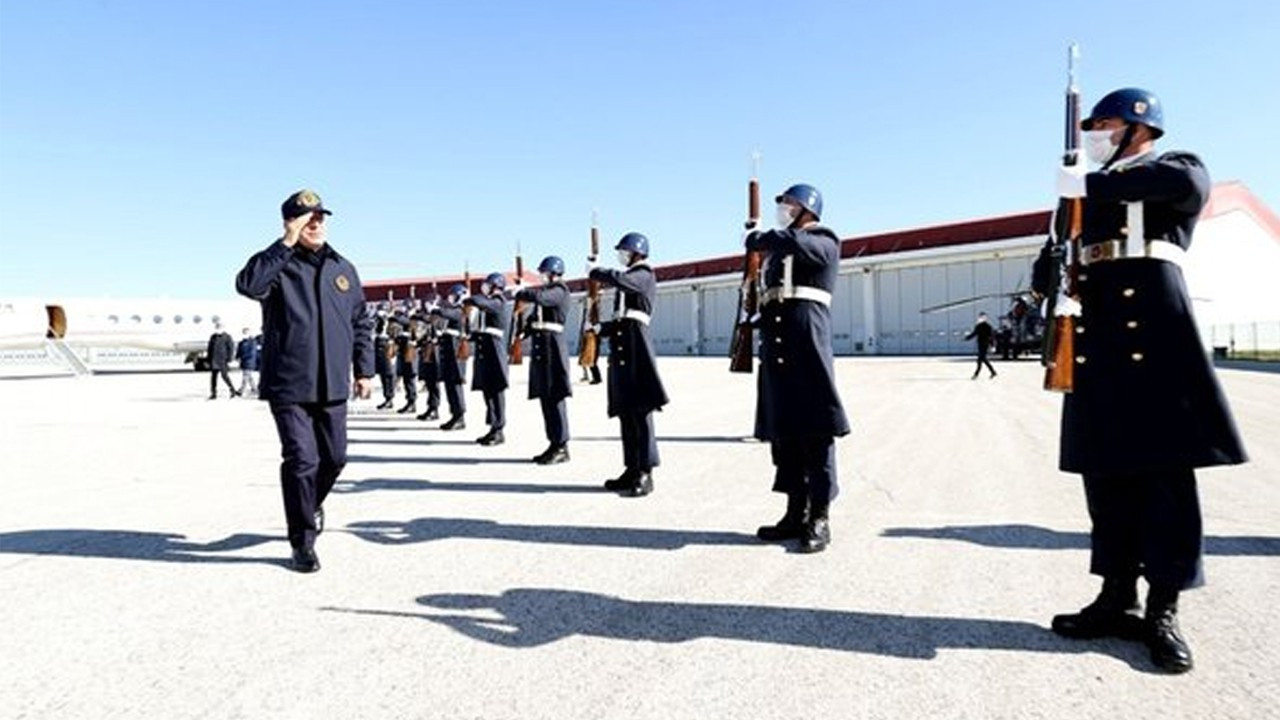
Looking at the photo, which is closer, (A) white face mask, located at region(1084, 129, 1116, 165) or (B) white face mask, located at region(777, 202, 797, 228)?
(A) white face mask, located at region(1084, 129, 1116, 165)

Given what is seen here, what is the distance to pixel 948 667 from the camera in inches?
102

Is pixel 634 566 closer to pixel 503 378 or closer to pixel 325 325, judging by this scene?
pixel 325 325

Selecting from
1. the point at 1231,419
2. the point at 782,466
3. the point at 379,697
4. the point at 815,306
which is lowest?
the point at 379,697

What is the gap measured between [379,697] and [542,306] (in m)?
5.34

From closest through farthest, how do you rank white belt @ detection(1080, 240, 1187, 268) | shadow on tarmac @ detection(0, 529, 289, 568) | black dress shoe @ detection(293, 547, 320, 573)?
white belt @ detection(1080, 240, 1187, 268)
black dress shoe @ detection(293, 547, 320, 573)
shadow on tarmac @ detection(0, 529, 289, 568)

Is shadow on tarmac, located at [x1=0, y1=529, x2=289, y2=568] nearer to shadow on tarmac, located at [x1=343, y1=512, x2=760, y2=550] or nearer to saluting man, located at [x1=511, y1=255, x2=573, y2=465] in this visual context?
shadow on tarmac, located at [x1=343, y1=512, x2=760, y2=550]

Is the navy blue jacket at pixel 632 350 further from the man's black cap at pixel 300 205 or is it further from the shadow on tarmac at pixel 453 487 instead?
the man's black cap at pixel 300 205

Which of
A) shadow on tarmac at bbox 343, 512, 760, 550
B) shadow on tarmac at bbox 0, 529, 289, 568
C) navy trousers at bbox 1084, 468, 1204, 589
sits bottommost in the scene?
shadow on tarmac at bbox 0, 529, 289, 568

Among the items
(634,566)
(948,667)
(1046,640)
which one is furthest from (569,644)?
(1046,640)

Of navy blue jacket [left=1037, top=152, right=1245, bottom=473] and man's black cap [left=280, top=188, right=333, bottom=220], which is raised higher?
man's black cap [left=280, top=188, right=333, bottom=220]

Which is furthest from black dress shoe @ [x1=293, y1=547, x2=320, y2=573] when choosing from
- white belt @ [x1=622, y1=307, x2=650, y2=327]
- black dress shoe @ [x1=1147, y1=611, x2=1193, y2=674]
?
black dress shoe @ [x1=1147, y1=611, x2=1193, y2=674]

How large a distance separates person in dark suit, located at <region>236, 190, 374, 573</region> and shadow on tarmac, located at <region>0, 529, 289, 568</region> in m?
0.39

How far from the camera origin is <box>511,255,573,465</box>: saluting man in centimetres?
725

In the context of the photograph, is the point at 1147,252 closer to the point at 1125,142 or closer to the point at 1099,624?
the point at 1125,142
